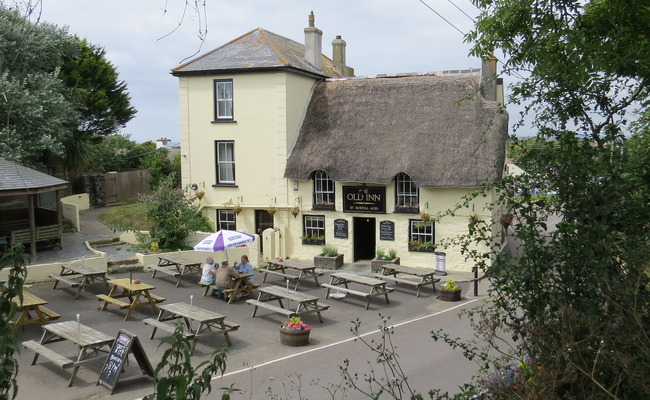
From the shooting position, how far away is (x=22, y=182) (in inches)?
762

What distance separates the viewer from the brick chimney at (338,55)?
2948 cm

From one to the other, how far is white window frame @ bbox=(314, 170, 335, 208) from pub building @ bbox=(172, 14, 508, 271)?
4 centimetres

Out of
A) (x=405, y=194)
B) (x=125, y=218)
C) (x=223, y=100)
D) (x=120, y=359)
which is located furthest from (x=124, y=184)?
(x=120, y=359)

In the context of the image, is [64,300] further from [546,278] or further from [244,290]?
[546,278]

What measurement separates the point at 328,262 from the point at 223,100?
784cm

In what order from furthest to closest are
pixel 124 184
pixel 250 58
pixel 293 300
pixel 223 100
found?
pixel 124 184, pixel 223 100, pixel 250 58, pixel 293 300

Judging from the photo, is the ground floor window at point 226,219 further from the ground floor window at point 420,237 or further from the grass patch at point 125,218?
the ground floor window at point 420,237

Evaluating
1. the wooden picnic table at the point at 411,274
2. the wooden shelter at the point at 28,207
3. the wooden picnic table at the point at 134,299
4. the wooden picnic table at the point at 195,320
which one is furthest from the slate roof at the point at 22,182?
the wooden picnic table at the point at 411,274

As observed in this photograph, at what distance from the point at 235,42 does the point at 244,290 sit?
12531 mm

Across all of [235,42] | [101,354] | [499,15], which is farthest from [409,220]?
[499,15]

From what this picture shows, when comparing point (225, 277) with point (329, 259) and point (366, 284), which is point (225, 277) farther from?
point (329, 259)

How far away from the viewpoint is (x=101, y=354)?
39.7ft

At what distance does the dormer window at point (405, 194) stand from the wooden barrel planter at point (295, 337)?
963 cm

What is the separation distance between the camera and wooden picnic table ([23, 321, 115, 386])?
10.7 m
